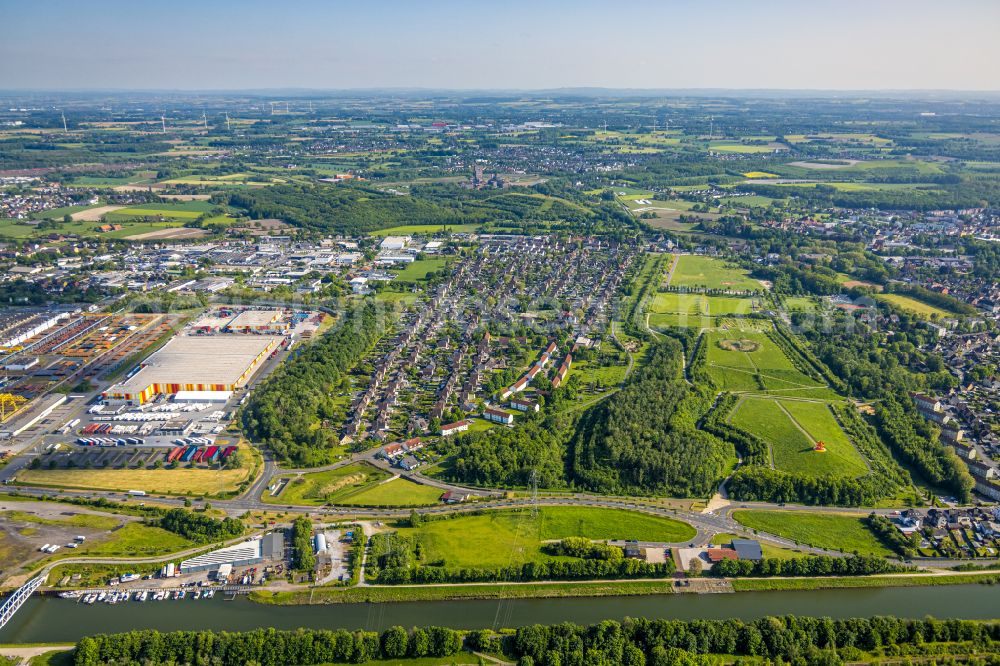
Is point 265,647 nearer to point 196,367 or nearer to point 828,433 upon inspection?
point 196,367

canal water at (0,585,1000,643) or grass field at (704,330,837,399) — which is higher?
grass field at (704,330,837,399)

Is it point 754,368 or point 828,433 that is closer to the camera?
point 828,433

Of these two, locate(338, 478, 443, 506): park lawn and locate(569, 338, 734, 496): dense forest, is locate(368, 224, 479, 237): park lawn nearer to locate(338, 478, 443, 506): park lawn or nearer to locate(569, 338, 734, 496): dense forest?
locate(569, 338, 734, 496): dense forest

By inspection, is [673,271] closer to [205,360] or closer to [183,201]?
[205,360]

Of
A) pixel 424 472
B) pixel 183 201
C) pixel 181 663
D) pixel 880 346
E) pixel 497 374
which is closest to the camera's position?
pixel 181 663

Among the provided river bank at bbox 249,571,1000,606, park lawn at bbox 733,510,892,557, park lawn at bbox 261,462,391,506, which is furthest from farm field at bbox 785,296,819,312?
park lawn at bbox 261,462,391,506

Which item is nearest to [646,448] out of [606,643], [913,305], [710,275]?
[606,643]

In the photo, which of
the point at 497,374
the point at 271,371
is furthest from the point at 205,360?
the point at 497,374
